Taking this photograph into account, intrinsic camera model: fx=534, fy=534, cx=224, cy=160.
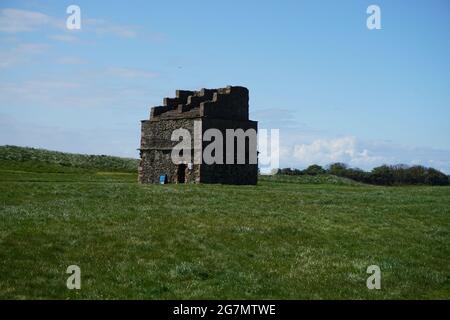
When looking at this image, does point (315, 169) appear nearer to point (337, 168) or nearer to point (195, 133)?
point (337, 168)

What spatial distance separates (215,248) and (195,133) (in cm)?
2880

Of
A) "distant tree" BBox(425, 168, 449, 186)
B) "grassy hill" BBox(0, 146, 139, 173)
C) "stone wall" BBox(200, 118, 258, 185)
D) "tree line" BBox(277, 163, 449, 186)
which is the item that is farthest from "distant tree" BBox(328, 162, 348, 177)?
"stone wall" BBox(200, 118, 258, 185)

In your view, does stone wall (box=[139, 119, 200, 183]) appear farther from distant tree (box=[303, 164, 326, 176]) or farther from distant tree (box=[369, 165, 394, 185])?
distant tree (box=[303, 164, 326, 176])

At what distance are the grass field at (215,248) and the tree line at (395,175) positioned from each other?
69.0 meters

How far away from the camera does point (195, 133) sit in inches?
1816

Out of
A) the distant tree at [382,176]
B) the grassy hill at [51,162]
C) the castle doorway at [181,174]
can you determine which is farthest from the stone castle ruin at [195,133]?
the distant tree at [382,176]

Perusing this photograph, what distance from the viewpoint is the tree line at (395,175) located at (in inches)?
3723

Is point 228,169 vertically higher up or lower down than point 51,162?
lower down

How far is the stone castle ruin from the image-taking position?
46188mm

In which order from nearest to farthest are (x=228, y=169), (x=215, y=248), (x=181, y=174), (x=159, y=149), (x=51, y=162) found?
1. (x=215, y=248)
2. (x=228, y=169)
3. (x=181, y=174)
4. (x=159, y=149)
5. (x=51, y=162)

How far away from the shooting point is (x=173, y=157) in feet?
161

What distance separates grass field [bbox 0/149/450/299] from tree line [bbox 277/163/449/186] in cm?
6898

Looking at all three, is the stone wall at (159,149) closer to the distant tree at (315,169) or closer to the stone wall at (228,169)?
the stone wall at (228,169)

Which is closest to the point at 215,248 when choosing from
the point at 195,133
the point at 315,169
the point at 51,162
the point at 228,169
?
the point at 195,133
